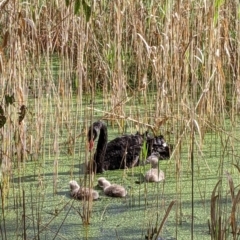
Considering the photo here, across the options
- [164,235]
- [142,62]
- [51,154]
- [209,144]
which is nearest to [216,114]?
[209,144]

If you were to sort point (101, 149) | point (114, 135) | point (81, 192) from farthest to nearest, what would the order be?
point (114, 135)
point (101, 149)
point (81, 192)

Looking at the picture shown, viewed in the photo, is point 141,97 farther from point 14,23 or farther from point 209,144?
point 14,23

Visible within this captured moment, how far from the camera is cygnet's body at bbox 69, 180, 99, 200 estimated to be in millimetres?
2518

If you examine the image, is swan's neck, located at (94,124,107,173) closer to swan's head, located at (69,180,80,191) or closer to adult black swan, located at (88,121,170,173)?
adult black swan, located at (88,121,170,173)

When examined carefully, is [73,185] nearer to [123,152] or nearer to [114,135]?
[123,152]

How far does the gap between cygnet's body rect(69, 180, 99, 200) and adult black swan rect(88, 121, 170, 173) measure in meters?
0.29

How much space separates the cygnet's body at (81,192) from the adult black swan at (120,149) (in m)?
0.29

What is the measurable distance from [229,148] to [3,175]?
113cm

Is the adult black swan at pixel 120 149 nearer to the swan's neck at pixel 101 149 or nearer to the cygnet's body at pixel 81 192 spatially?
the swan's neck at pixel 101 149

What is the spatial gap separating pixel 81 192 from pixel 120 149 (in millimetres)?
603

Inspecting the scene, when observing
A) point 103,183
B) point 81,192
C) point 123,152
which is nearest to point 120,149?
point 123,152

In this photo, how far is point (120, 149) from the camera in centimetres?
327

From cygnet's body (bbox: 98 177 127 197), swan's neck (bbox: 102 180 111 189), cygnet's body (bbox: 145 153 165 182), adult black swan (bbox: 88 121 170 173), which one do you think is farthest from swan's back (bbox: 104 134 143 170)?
cygnet's body (bbox: 98 177 127 197)

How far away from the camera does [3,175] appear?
2.79m
